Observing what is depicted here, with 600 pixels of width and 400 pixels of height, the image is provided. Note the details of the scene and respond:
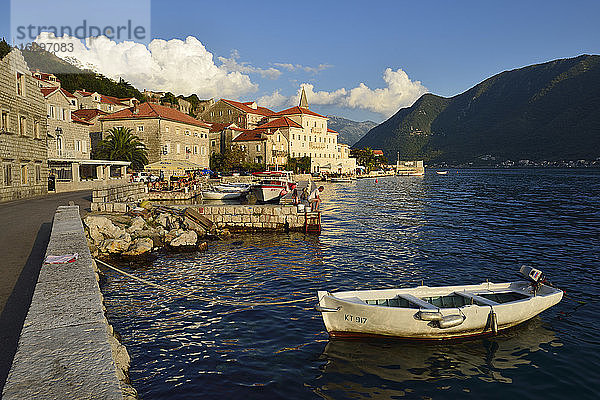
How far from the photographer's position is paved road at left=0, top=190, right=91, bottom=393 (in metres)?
6.98

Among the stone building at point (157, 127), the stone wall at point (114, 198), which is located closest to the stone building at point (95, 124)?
the stone building at point (157, 127)

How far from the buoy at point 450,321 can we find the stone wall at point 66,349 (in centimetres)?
731

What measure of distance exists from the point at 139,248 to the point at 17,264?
25.1ft

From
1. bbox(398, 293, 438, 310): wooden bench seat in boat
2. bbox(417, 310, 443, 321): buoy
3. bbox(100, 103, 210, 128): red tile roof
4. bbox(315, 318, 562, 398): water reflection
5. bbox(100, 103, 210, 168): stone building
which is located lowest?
bbox(315, 318, 562, 398): water reflection

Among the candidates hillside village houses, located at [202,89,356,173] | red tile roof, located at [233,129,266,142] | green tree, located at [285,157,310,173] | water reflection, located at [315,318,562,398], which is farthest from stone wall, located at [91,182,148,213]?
green tree, located at [285,157,310,173]

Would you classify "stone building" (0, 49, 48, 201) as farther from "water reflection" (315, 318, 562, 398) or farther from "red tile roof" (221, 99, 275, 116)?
"red tile roof" (221, 99, 275, 116)

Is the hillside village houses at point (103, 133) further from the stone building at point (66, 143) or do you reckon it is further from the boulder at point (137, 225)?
the boulder at point (137, 225)

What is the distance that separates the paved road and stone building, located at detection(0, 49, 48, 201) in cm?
617

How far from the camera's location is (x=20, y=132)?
29578 millimetres

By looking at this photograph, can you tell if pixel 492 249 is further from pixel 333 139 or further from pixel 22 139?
pixel 333 139

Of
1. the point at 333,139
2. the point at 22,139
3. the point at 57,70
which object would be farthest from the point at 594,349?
the point at 57,70

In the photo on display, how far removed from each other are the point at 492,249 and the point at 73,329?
22.4 metres

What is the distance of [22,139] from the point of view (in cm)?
2973

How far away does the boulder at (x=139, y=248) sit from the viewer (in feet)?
61.4
